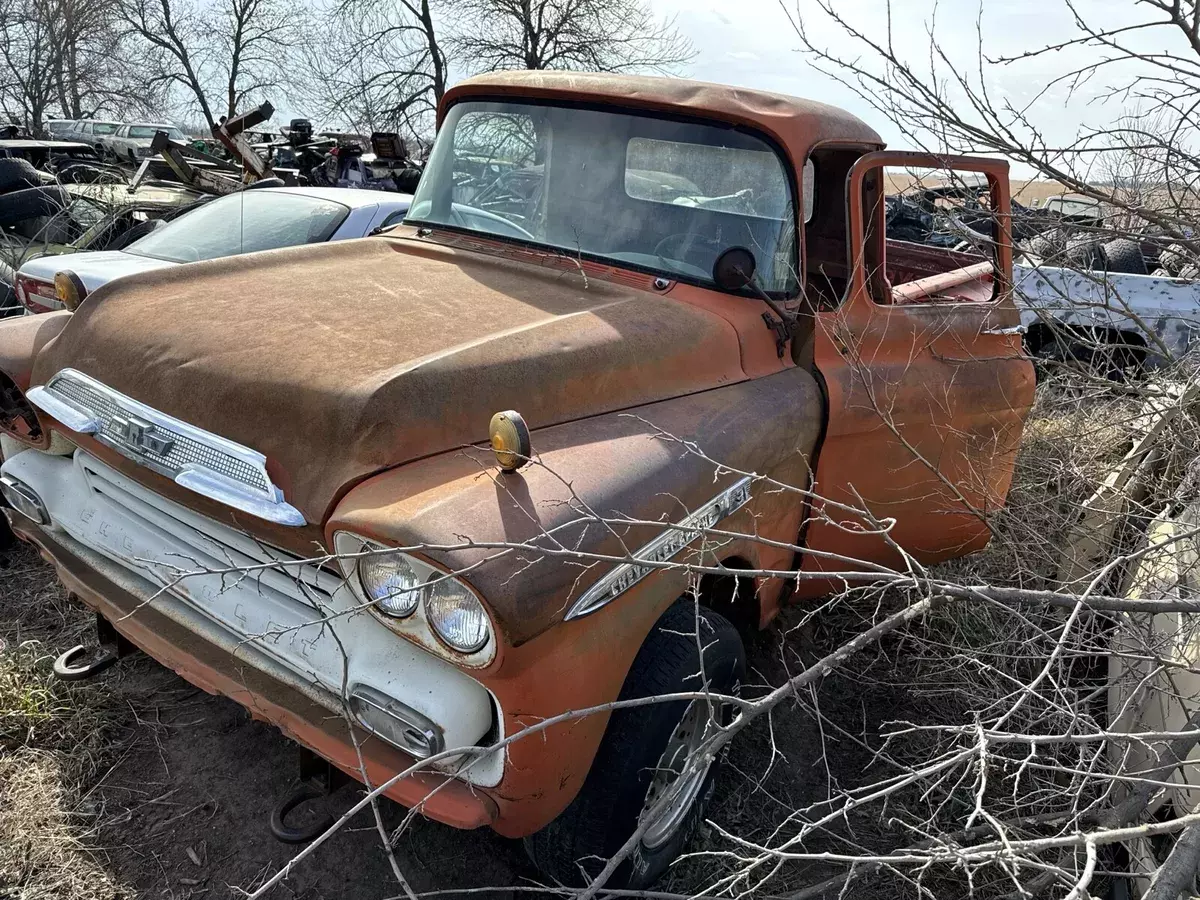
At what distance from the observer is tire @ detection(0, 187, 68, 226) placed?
6559 mm

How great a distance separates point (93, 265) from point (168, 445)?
3.71m

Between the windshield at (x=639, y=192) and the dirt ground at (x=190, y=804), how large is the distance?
57.0 inches

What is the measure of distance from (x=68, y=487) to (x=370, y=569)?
1379 mm

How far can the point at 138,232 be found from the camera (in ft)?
22.1

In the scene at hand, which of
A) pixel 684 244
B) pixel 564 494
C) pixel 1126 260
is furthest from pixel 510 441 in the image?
pixel 1126 260

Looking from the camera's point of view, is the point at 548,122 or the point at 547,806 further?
the point at 548,122

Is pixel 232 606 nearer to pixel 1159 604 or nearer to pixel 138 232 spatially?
pixel 1159 604

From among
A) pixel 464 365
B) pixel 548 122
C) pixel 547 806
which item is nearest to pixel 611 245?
pixel 548 122

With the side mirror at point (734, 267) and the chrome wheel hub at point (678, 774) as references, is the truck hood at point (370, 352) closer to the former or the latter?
the side mirror at point (734, 267)

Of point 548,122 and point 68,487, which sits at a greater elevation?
point 548,122

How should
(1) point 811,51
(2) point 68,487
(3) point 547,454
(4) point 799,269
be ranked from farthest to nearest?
(1) point 811,51 < (4) point 799,269 < (2) point 68,487 < (3) point 547,454

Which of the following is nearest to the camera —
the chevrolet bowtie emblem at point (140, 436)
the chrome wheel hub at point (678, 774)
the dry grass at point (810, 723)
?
the chevrolet bowtie emblem at point (140, 436)

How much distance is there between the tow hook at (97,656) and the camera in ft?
9.52

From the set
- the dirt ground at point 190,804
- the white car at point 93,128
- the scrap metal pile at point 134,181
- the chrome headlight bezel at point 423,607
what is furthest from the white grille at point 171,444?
the white car at point 93,128
